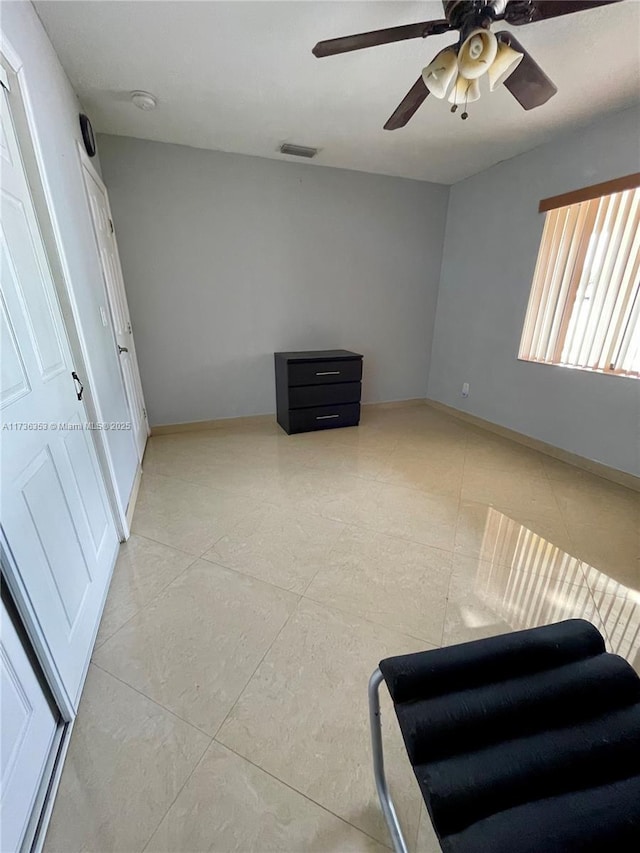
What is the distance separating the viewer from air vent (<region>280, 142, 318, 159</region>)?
271cm

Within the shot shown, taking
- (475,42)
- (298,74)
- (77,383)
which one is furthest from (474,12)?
(77,383)

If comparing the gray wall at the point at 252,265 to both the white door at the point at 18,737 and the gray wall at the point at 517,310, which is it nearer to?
the gray wall at the point at 517,310

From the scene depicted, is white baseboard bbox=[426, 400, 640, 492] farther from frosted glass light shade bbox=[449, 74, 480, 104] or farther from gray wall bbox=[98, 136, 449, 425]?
frosted glass light shade bbox=[449, 74, 480, 104]

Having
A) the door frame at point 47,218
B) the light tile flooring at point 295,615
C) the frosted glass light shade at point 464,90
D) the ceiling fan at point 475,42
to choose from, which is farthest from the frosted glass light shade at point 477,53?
the light tile flooring at point 295,615

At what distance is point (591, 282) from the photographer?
98.0 inches

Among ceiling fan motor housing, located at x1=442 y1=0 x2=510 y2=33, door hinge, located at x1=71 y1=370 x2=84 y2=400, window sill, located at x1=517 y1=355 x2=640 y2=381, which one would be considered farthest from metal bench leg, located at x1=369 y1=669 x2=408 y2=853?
window sill, located at x1=517 y1=355 x2=640 y2=381

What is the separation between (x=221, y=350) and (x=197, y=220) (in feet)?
3.54

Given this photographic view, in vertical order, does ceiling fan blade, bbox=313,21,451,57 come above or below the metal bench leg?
above

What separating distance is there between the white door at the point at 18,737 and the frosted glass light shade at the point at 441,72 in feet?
7.51

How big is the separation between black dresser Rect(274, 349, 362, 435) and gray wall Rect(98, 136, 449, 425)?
33 cm

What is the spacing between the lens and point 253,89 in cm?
195

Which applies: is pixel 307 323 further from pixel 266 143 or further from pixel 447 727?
pixel 447 727

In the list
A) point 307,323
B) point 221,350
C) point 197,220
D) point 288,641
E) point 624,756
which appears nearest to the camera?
point 624,756

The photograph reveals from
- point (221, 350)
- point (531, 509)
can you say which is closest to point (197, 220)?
point (221, 350)
